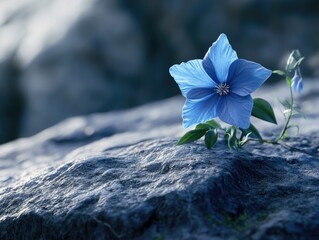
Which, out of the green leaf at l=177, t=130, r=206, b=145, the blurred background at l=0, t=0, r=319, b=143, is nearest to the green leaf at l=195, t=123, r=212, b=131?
the green leaf at l=177, t=130, r=206, b=145

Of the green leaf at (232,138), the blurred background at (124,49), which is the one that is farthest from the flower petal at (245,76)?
the blurred background at (124,49)

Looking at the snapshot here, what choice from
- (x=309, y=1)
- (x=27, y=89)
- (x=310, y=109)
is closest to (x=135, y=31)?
(x=27, y=89)

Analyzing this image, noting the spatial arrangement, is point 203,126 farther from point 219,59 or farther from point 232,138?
point 219,59

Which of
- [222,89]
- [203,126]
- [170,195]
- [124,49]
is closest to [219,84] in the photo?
[222,89]

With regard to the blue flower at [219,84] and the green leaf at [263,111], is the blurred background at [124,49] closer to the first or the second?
the green leaf at [263,111]

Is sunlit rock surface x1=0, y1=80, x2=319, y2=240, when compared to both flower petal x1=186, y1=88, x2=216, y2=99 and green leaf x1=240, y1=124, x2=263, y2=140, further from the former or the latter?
flower petal x1=186, y1=88, x2=216, y2=99

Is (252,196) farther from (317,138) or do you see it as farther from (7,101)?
(7,101)
